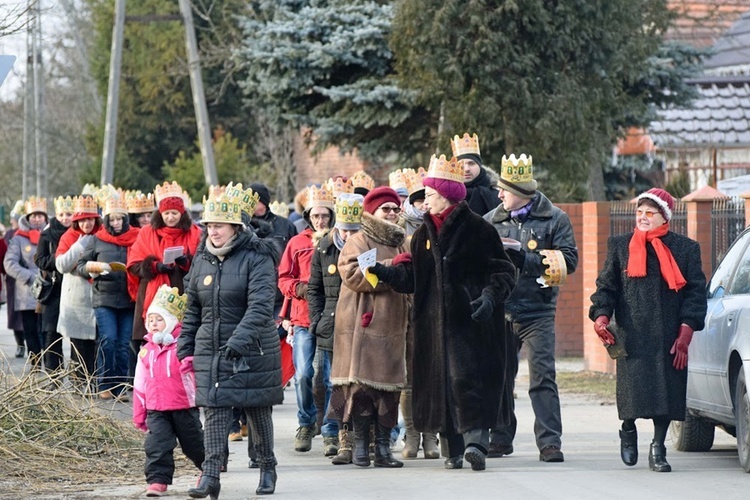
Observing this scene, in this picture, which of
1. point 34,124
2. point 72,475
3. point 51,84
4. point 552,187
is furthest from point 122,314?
point 51,84

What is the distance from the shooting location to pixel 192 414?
9.38 meters

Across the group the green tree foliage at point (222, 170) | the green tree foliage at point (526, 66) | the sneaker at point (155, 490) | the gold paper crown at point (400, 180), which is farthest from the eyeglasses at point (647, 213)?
the green tree foliage at point (222, 170)

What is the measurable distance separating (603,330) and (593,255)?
25.8ft

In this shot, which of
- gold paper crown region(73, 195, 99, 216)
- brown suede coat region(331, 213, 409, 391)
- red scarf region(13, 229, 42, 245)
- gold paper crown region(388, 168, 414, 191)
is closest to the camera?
brown suede coat region(331, 213, 409, 391)

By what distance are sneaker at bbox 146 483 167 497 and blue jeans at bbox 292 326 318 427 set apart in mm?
2340

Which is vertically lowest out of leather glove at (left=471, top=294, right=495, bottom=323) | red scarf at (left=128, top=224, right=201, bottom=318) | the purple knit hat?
leather glove at (left=471, top=294, right=495, bottom=323)

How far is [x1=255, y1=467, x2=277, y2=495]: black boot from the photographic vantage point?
9.20 meters

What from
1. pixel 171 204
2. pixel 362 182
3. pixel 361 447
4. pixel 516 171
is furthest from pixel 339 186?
pixel 361 447

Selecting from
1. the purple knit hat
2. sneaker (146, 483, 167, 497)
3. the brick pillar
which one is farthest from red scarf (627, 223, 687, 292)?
the brick pillar

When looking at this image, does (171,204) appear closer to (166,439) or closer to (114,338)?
(114,338)

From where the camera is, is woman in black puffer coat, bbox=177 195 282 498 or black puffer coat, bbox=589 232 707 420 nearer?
woman in black puffer coat, bbox=177 195 282 498

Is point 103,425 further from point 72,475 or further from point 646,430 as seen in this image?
point 646,430

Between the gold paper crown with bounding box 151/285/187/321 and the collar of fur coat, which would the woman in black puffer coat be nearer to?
the gold paper crown with bounding box 151/285/187/321

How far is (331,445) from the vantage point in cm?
1109
